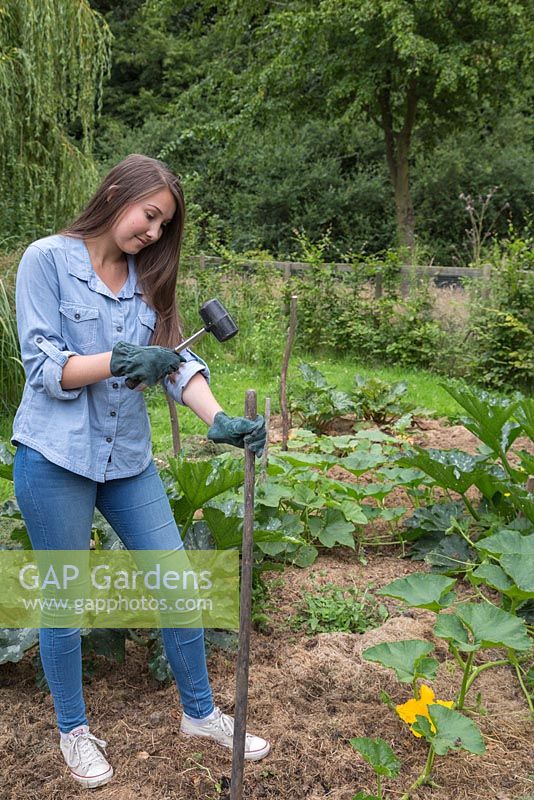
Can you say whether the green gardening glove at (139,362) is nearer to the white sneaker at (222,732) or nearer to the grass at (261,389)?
the white sneaker at (222,732)

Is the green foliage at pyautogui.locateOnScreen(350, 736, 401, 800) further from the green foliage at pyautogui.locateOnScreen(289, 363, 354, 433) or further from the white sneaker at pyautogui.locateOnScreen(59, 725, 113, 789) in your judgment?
the green foliage at pyautogui.locateOnScreen(289, 363, 354, 433)

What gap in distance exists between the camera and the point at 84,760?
6.50ft

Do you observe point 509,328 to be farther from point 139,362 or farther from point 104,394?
point 139,362

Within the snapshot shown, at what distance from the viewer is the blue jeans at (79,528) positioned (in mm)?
1832

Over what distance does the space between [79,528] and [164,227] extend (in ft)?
2.67

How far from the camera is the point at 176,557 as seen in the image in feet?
6.58

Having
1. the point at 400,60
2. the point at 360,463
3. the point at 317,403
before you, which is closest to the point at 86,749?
the point at 360,463

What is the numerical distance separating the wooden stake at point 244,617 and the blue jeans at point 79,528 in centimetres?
33

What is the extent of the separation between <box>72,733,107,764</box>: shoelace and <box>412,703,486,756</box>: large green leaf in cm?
84

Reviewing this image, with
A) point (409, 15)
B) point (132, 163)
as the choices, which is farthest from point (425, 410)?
point (409, 15)

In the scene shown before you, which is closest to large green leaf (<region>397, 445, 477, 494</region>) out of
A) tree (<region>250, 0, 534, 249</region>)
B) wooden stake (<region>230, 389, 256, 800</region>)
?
wooden stake (<region>230, 389, 256, 800</region>)

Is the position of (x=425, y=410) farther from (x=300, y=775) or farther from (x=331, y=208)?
(x=331, y=208)

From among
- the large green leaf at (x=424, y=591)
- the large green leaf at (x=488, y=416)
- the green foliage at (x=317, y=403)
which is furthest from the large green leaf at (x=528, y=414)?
the green foliage at (x=317, y=403)

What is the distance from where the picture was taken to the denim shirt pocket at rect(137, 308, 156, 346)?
2.00 metres
